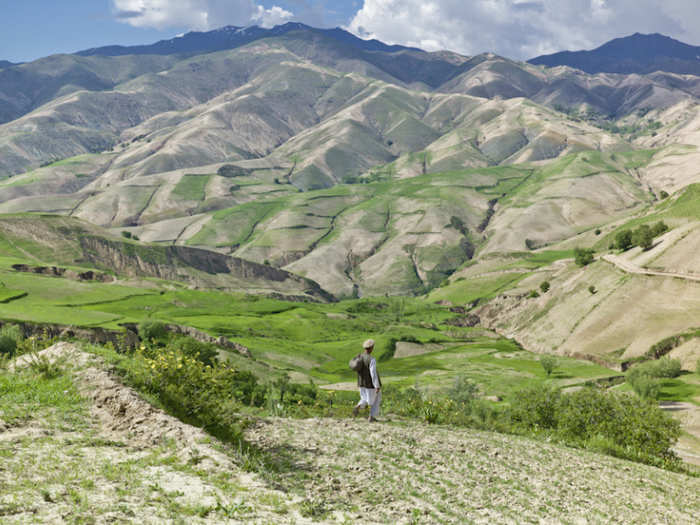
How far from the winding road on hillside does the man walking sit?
124392 mm

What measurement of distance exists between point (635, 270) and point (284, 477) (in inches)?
5754

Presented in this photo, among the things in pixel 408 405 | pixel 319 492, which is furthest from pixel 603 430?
pixel 319 492

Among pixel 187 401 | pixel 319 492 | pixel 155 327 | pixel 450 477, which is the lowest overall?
pixel 155 327

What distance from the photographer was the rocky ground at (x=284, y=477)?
1118cm

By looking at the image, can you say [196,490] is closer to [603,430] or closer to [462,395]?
[603,430]

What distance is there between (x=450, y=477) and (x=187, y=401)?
9.64m

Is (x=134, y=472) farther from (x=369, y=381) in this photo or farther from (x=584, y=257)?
(x=584, y=257)

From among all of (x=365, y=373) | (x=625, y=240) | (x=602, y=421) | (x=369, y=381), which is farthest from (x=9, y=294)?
(x=625, y=240)

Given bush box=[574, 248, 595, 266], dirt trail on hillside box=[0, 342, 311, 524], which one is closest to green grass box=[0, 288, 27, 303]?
dirt trail on hillside box=[0, 342, 311, 524]

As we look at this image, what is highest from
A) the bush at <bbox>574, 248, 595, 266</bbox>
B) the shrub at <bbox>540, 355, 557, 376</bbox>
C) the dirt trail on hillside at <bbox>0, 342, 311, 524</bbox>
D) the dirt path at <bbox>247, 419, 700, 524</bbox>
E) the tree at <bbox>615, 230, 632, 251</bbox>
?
the dirt trail on hillside at <bbox>0, 342, 311, 524</bbox>

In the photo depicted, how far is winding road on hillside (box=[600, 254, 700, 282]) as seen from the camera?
121700 millimetres

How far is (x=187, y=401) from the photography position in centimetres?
1795

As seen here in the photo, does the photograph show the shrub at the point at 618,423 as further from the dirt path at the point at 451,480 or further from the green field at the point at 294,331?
the green field at the point at 294,331

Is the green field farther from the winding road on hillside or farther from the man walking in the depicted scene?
the man walking
